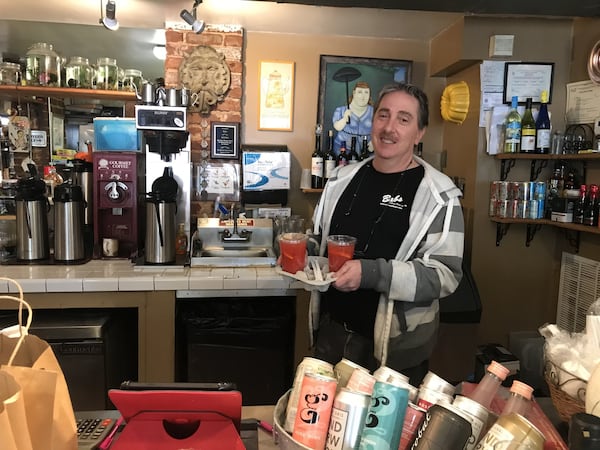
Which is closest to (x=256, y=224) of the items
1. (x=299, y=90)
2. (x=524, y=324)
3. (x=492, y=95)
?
(x=299, y=90)

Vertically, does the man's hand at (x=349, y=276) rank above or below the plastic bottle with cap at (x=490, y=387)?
above

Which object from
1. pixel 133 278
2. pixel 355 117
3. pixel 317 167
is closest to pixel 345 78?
pixel 355 117

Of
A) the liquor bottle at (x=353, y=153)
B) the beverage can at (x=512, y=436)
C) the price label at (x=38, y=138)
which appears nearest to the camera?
the beverage can at (x=512, y=436)

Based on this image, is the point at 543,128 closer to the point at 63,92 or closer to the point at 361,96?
the point at 361,96

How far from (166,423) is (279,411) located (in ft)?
0.68

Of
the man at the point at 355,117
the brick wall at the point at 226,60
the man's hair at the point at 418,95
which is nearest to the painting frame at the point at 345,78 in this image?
the man at the point at 355,117

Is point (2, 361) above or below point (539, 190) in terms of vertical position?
below

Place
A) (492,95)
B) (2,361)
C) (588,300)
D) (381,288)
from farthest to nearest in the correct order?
1. (492,95)
2. (588,300)
3. (381,288)
4. (2,361)

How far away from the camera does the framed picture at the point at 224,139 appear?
3295mm

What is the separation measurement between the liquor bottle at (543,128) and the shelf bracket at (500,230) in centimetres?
49

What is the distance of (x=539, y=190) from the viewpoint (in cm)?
296

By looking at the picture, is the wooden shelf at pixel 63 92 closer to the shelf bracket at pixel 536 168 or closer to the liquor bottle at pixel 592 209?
the shelf bracket at pixel 536 168

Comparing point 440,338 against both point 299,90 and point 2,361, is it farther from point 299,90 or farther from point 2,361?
point 2,361

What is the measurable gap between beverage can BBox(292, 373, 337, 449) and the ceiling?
1857mm
